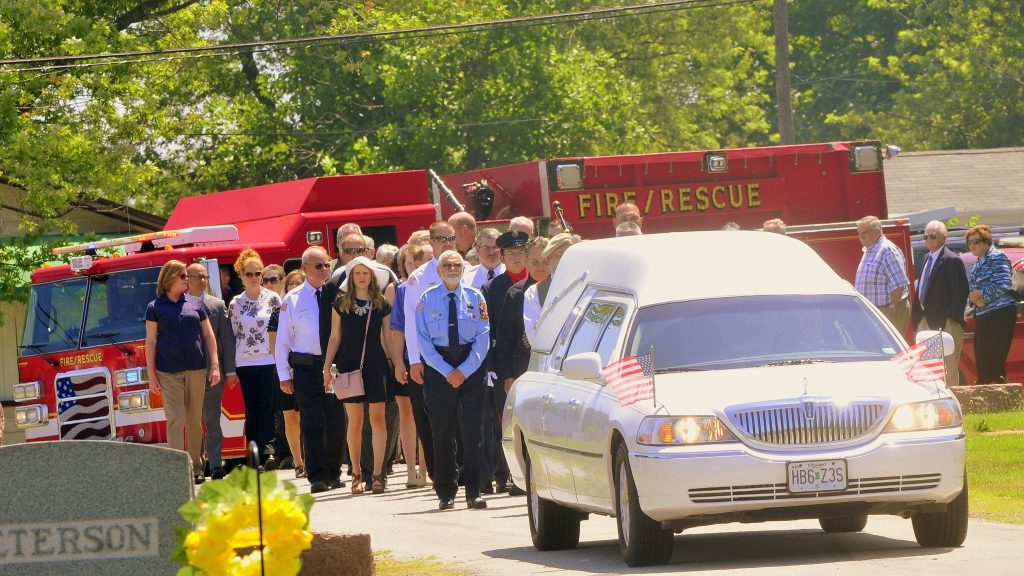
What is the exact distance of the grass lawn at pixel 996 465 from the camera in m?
12.4

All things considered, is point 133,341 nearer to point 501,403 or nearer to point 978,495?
point 501,403

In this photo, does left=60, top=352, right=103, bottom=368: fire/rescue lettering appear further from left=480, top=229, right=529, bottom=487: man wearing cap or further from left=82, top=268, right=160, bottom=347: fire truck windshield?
left=480, top=229, right=529, bottom=487: man wearing cap

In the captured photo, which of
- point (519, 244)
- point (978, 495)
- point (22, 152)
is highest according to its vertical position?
point (22, 152)

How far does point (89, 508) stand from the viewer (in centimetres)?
707

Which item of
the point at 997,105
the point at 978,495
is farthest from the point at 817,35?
the point at 978,495

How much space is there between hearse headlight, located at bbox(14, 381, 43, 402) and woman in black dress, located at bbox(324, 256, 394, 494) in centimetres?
486

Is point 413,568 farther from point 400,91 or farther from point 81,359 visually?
point 400,91

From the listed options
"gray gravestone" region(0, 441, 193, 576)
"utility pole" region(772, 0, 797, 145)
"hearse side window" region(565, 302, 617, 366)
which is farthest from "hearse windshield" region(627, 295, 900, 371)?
"utility pole" region(772, 0, 797, 145)

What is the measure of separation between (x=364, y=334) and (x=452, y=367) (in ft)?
6.23

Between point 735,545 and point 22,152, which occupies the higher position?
point 22,152

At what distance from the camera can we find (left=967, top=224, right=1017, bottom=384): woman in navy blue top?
2047 cm

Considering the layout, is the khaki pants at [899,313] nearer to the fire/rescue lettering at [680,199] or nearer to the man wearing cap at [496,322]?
the fire/rescue lettering at [680,199]

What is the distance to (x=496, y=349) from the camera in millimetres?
14664

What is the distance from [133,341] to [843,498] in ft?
34.6
